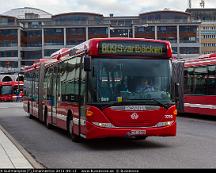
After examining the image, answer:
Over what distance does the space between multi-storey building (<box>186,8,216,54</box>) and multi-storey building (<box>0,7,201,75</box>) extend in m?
19.3

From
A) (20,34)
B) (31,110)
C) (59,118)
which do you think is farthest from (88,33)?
(59,118)

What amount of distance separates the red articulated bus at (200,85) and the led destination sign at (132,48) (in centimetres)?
1064

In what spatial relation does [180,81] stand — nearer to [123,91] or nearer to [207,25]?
[123,91]

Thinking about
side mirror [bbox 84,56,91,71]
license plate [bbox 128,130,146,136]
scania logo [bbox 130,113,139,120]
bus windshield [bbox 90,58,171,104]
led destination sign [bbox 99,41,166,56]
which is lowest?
license plate [bbox 128,130,146,136]

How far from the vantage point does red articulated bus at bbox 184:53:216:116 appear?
24.9 meters

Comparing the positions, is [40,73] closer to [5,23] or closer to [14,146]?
[14,146]

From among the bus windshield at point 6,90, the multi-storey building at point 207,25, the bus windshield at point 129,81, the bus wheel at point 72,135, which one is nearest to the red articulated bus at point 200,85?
the bus wheel at point 72,135

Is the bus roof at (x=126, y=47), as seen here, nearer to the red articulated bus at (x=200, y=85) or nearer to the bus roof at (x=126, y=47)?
the bus roof at (x=126, y=47)

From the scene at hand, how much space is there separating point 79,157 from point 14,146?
8.97ft

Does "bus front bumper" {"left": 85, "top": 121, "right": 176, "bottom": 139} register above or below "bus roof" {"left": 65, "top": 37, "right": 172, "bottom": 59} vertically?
below

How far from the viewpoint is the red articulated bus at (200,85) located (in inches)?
982

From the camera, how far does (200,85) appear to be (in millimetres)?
26375

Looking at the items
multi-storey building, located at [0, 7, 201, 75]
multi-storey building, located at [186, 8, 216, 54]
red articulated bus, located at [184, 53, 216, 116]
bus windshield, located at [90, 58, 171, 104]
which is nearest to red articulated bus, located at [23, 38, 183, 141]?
bus windshield, located at [90, 58, 171, 104]

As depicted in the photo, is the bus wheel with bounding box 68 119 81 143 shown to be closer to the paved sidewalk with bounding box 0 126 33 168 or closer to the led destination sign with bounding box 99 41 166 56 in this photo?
the paved sidewalk with bounding box 0 126 33 168
